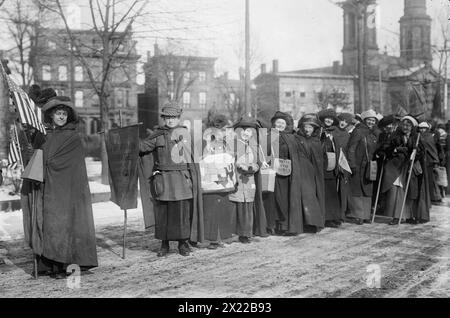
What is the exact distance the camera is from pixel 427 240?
802 centimetres

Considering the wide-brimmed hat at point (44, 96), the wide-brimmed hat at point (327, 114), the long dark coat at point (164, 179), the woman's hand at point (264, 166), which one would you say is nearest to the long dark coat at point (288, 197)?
the woman's hand at point (264, 166)

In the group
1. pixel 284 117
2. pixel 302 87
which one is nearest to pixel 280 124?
pixel 284 117

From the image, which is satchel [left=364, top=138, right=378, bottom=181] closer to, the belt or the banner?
the belt

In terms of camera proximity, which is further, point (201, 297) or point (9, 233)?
point (9, 233)

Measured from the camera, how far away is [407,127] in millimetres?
9641

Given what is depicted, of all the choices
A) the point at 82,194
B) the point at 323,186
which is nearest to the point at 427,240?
the point at 323,186

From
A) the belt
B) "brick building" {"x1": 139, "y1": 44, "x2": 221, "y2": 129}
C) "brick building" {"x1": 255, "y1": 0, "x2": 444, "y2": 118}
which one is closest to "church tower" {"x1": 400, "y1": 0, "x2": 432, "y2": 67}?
"brick building" {"x1": 255, "y1": 0, "x2": 444, "y2": 118}

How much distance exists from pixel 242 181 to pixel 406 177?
364 centimetres

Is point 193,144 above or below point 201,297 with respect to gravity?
above

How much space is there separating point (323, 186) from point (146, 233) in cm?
304

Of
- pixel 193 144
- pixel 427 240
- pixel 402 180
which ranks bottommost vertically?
pixel 427 240

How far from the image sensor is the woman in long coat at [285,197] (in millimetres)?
8469

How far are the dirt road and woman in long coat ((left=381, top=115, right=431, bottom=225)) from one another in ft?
3.45
